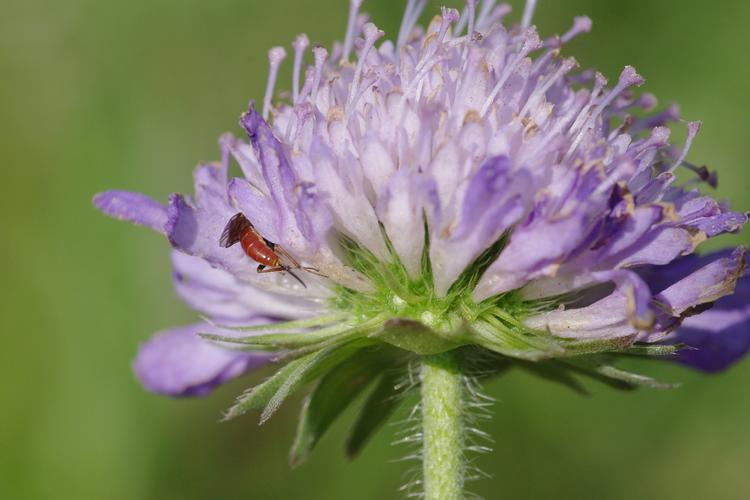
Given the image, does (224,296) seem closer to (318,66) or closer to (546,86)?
(318,66)

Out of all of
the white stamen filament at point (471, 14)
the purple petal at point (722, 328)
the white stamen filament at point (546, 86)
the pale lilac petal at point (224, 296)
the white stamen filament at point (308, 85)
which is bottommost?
the pale lilac petal at point (224, 296)

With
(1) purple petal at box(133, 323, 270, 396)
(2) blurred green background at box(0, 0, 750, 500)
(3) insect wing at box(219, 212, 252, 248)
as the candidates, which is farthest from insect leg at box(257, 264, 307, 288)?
(2) blurred green background at box(0, 0, 750, 500)

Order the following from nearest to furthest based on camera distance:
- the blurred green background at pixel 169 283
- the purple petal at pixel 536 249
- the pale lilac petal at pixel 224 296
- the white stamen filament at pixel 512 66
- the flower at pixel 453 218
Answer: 1. the purple petal at pixel 536 249
2. the flower at pixel 453 218
3. the white stamen filament at pixel 512 66
4. the pale lilac petal at pixel 224 296
5. the blurred green background at pixel 169 283

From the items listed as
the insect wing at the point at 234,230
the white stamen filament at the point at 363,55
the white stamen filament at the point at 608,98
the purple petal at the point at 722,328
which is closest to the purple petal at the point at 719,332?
the purple petal at the point at 722,328

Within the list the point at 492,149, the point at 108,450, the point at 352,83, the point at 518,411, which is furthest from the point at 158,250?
the point at 492,149

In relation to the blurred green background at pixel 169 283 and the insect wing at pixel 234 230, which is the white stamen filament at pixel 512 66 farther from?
the blurred green background at pixel 169 283

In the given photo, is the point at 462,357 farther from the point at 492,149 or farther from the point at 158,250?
the point at 158,250

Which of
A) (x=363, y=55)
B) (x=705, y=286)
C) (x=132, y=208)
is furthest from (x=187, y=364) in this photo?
(x=705, y=286)
